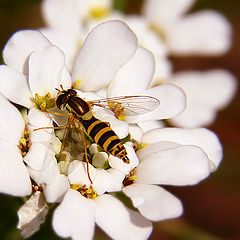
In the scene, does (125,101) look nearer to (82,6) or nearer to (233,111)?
(82,6)

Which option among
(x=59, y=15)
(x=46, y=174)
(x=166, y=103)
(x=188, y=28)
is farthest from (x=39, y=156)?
(x=188, y=28)

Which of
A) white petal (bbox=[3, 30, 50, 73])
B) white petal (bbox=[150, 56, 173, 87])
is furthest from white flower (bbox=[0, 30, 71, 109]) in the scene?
white petal (bbox=[150, 56, 173, 87])

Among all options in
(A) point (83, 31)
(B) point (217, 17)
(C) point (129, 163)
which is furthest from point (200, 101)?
(C) point (129, 163)

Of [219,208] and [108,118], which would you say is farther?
[219,208]

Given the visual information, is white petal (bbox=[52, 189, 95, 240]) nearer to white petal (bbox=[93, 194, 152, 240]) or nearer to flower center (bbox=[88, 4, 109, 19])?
white petal (bbox=[93, 194, 152, 240])

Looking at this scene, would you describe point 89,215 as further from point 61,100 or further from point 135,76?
point 135,76

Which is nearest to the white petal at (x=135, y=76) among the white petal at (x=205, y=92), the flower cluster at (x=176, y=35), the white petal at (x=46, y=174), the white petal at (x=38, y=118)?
the white petal at (x=38, y=118)
